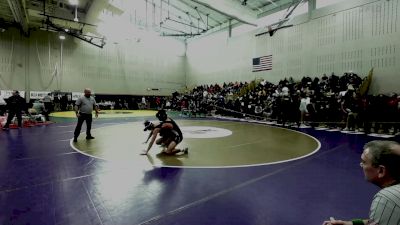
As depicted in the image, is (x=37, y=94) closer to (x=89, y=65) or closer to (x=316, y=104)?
(x=89, y=65)

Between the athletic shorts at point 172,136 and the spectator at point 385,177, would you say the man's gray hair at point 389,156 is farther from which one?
the athletic shorts at point 172,136

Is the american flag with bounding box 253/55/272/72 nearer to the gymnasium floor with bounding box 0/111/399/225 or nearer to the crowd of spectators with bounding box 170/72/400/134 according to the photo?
the crowd of spectators with bounding box 170/72/400/134

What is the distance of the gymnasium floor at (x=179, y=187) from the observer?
292 cm

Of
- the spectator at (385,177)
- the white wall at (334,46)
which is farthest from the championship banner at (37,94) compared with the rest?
the spectator at (385,177)

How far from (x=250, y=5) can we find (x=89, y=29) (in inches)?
559

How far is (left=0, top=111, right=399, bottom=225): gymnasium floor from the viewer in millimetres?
2920

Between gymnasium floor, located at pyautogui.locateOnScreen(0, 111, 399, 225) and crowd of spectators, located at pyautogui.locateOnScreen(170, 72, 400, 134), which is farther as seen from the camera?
crowd of spectators, located at pyautogui.locateOnScreen(170, 72, 400, 134)

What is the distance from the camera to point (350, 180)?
4316 millimetres

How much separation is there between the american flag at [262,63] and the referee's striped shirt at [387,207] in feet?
67.5

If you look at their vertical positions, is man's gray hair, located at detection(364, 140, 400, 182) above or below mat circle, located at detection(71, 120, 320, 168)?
above

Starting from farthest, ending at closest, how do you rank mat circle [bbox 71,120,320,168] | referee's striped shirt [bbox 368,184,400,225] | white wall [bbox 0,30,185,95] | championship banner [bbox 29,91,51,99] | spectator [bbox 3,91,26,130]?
1. championship banner [bbox 29,91,51,99]
2. white wall [bbox 0,30,185,95]
3. spectator [bbox 3,91,26,130]
4. mat circle [bbox 71,120,320,168]
5. referee's striped shirt [bbox 368,184,400,225]

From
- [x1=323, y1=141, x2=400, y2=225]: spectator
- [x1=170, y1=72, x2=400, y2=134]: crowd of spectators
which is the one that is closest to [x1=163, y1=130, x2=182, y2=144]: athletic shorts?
[x1=323, y1=141, x2=400, y2=225]: spectator

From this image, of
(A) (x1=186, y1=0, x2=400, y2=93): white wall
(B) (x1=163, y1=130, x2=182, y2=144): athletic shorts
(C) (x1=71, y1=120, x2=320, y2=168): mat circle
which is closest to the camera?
(C) (x1=71, y1=120, x2=320, y2=168): mat circle

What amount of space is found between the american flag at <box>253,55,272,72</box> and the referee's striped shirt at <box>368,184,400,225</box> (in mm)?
20587
